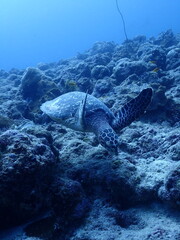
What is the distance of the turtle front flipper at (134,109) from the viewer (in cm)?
524

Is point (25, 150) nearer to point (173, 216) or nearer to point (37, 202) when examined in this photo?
point (37, 202)

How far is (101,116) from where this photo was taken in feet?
18.3

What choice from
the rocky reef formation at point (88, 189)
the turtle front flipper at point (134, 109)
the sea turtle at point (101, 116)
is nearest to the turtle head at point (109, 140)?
the sea turtle at point (101, 116)

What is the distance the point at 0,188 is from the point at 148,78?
8.07 m

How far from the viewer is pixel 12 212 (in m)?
3.33

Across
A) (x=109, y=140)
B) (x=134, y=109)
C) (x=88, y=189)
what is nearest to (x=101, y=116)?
(x=134, y=109)

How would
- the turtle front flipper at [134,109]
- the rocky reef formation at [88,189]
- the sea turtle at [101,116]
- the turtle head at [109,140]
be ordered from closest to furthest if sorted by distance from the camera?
the rocky reef formation at [88,189], the turtle head at [109,140], the sea turtle at [101,116], the turtle front flipper at [134,109]

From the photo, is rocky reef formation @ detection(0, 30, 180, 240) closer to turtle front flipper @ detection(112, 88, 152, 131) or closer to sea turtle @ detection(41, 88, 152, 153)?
sea turtle @ detection(41, 88, 152, 153)

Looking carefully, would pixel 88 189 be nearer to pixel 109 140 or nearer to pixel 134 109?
pixel 109 140

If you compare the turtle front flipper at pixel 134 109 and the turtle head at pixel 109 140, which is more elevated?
the turtle front flipper at pixel 134 109

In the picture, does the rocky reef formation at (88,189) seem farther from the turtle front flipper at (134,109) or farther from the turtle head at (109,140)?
the turtle front flipper at (134,109)

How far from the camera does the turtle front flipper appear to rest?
5.24 m

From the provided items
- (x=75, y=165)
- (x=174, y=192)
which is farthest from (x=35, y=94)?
(x=174, y=192)

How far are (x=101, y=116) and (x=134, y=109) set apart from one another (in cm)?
80
